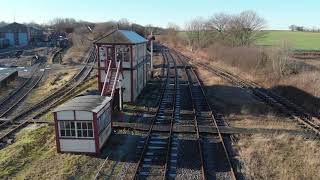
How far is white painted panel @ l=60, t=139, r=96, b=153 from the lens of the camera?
15.8 m

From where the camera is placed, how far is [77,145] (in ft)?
52.2

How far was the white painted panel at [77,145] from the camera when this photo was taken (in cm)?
1577

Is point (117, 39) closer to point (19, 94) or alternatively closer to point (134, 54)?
point (134, 54)

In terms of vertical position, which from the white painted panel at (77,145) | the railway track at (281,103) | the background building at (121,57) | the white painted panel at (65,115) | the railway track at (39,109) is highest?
the background building at (121,57)

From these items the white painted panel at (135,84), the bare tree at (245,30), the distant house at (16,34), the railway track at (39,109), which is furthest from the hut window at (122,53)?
the distant house at (16,34)

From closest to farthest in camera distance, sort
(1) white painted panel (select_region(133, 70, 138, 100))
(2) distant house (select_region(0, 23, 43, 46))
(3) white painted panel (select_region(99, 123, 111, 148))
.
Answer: (3) white painted panel (select_region(99, 123, 111, 148)), (1) white painted panel (select_region(133, 70, 138, 100)), (2) distant house (select_region(0, 23, 43, 46))

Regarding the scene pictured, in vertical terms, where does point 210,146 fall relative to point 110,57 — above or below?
below

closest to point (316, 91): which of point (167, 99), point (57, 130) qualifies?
point (167, 99)

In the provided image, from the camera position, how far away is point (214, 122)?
20391 mm

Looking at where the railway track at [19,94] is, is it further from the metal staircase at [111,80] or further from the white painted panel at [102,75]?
the metal staircase at [111,80]

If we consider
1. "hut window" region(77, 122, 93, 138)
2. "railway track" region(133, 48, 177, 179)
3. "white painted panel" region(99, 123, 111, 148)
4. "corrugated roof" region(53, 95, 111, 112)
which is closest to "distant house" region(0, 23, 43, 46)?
"railway track" region(133, 48, 177, 179)

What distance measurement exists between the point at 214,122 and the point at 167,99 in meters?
7.31

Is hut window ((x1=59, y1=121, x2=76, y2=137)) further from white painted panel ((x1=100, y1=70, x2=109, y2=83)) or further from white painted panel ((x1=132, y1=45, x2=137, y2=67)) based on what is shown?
white painted panel ((x1=132, y1=45, x2=137, y2=67))

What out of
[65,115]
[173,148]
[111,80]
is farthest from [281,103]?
[65,115]
